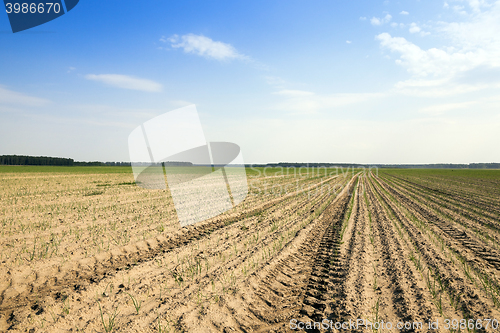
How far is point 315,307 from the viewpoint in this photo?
3971 mm

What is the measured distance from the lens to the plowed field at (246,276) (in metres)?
3.62

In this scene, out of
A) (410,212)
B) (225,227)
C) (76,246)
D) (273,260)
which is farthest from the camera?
(410,212)

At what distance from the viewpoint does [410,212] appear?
471 inches

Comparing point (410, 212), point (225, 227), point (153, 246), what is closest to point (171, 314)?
point (153, 246)

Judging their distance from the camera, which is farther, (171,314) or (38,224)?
(38,224)

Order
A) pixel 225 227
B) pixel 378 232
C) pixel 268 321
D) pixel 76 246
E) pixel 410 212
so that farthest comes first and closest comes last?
pixel 410 212 < pixel 225 227 < pixel 378 232 < pixel 76 246 < pixel 268 321

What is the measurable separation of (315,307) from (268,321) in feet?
2.82

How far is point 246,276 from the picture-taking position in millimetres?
5008

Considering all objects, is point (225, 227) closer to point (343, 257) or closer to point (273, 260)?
point (273, 260)

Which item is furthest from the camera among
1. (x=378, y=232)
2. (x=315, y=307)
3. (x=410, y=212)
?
(x=410, y=212)

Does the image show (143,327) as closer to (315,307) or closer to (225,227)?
(315,307)

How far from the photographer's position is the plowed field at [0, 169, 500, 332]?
142 inches

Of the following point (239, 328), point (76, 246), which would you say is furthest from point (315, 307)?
point (76, 246)

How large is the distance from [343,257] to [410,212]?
26.5 feet
